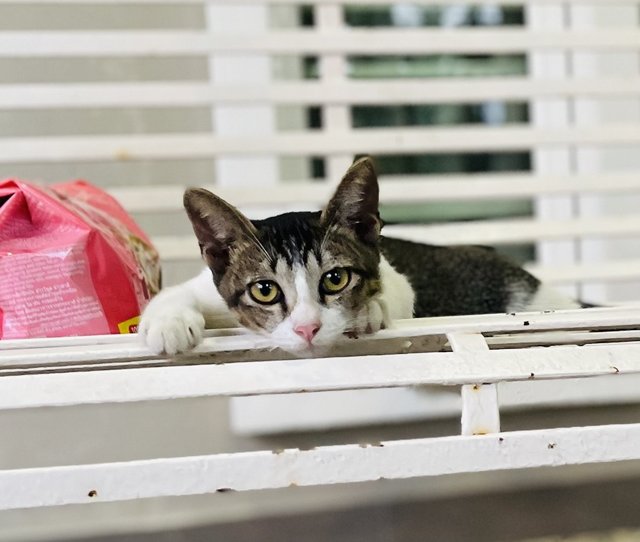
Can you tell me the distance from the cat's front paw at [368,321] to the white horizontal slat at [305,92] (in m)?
0.56

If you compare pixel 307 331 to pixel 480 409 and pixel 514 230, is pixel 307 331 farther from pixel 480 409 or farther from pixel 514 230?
pixel 514 230

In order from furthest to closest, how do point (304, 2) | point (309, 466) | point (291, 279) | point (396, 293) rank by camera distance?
1. point (304, 2)
2. point (396, 293)
3. point (291, 279)
4. point (309, 466)

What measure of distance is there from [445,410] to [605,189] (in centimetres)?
45

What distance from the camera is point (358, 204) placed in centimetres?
61

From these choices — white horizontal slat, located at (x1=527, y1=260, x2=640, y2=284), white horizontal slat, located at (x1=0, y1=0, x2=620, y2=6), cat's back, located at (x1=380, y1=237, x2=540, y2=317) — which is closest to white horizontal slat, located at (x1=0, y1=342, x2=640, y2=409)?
cat's back, located at (x1=380, y1=237, x2=540, y2=317)

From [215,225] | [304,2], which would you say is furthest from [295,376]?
[304,2]

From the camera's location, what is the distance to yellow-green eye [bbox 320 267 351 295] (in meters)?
0.59

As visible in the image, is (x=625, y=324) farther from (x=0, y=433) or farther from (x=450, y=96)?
(x=0, y=433)

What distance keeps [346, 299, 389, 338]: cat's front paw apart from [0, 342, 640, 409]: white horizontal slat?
61mm

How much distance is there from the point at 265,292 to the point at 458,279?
34 centimetres

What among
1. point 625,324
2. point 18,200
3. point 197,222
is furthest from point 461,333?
point 18,200

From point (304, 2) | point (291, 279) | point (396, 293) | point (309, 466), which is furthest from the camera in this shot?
point (304, 2)

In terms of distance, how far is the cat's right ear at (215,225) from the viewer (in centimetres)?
58

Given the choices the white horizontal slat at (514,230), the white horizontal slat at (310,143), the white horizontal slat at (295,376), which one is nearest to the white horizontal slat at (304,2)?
the white horizontal slat at (310,143)
